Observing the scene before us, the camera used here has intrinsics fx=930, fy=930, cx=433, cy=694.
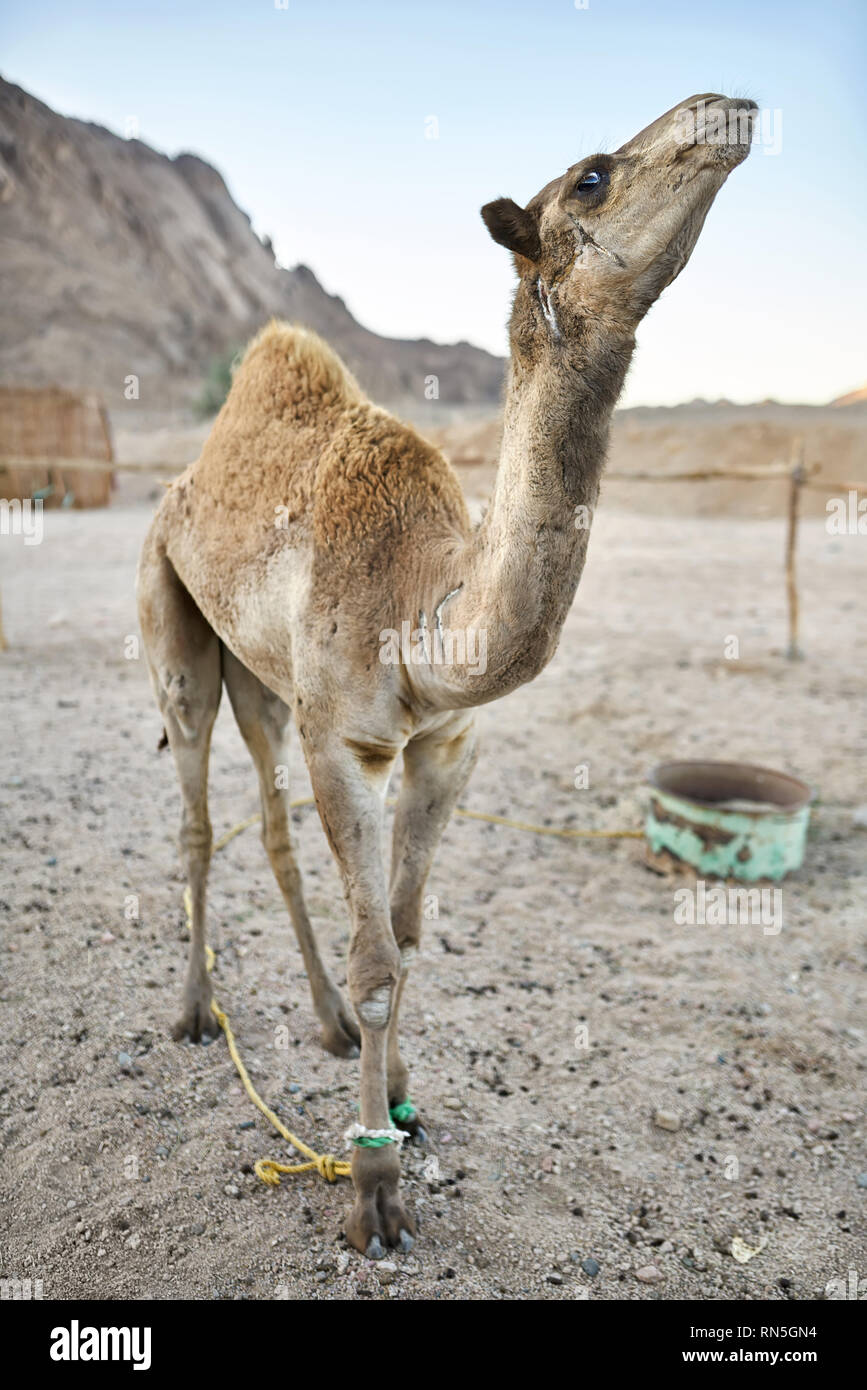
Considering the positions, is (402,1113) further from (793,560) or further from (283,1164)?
(793,560)

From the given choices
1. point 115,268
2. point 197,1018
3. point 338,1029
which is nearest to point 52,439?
point 197,1018

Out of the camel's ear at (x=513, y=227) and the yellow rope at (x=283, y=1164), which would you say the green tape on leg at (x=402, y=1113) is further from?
the camel's ear at (x=513, y=227)

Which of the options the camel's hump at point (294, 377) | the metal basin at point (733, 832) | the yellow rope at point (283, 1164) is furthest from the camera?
the metal basin at point (733, 832)

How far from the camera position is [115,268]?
A: 50.3 meters

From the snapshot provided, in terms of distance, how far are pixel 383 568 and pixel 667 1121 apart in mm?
1961

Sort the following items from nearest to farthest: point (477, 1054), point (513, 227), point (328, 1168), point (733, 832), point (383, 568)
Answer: point (513, 227)
point (383, 568)
point (328, 1168)
point (477, 1054)
point (733, 832)

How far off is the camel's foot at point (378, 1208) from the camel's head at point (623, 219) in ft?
6.90

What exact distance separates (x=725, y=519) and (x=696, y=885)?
15.9m

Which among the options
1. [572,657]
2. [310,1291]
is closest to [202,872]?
[310,1291]

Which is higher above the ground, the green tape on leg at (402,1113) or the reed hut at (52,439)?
the reed hut at (52,439)

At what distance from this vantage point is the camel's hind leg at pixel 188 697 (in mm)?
3266

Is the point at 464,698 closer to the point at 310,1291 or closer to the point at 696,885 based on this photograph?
the point at 310,1291

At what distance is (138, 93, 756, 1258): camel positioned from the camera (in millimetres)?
1753

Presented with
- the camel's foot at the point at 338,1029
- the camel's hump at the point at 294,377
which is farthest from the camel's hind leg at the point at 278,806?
the camel's hump at the point at 294,377
